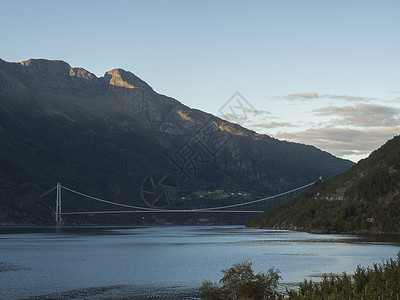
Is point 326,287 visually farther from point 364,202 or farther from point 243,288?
point 364,202

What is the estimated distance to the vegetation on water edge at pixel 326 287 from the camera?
29828 millimetres

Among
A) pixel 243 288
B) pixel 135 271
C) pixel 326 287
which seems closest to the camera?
pixel 326 287

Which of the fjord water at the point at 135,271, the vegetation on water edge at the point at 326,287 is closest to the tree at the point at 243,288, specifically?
the vegetation on water edge at the point at 326,287

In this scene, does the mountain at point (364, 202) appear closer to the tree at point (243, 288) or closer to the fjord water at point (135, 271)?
the fjord water at point (135, 271)

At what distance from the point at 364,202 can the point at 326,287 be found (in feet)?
470

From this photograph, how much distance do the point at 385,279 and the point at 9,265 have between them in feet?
174

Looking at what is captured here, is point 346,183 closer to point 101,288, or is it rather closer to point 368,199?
point 368,199

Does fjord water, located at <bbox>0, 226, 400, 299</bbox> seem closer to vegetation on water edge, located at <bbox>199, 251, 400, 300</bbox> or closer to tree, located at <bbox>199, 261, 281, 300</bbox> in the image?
tree, located at <bbox>199, 261, 281, 300</bbox>

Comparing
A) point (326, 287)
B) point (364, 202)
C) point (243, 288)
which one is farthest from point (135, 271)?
point (364, 202)

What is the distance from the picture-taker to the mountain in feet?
515

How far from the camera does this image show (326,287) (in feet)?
108

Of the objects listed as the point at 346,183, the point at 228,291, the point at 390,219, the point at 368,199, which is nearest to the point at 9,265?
the point at 228,291

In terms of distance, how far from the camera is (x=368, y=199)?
170250mm

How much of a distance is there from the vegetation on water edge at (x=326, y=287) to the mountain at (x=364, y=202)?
391 ft
